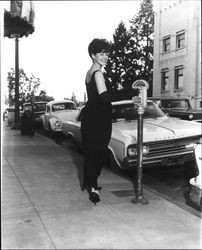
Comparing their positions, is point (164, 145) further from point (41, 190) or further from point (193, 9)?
point (193, 9)

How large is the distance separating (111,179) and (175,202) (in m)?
1.41

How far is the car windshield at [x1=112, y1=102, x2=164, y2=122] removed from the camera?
6664 mm

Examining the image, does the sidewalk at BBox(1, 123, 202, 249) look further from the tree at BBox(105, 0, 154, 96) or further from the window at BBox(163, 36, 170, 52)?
the window at BBox(163, 36, 170, 52)

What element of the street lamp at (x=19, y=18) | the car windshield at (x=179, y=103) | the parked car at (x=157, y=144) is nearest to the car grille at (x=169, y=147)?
the parked car at (x=157, y=144)

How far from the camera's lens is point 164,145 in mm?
5520

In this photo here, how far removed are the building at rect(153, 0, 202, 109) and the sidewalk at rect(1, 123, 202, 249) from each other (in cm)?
112

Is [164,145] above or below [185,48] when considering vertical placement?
below

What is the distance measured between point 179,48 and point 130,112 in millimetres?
3488

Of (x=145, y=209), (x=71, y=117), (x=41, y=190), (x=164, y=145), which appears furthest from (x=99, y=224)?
(x=71, y=117)

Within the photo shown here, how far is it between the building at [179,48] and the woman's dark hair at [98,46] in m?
0.57

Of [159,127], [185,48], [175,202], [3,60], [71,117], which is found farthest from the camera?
[71,117]

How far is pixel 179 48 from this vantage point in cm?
326

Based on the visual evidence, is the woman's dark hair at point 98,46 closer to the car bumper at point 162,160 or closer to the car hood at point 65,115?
the car bumper at point 162,160

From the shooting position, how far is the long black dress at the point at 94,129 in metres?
4.16
